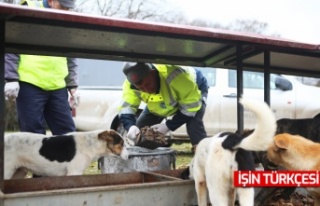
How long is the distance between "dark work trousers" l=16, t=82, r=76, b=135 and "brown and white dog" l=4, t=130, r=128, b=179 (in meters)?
0.25

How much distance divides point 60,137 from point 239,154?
2.13m

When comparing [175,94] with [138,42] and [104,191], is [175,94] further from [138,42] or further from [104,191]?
[104,191]

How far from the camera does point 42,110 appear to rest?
14.6 feet

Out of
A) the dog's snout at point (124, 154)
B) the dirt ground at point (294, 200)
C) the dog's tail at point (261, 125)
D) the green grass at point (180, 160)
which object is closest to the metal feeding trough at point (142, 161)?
the dog's snout at point (124, 154)

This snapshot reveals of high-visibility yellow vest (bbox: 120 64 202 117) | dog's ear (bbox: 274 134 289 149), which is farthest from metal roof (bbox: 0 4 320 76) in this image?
dog's ear (bbox: 274 134 289 149)

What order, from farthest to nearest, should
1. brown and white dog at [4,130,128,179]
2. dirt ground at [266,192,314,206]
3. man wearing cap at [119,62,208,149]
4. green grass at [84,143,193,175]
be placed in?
green grass at [84,143,193,175], man wearing cap at [119,62,208,149], brown and white dog at [4,130,128,179], dirt ground at [266,192,314,206]

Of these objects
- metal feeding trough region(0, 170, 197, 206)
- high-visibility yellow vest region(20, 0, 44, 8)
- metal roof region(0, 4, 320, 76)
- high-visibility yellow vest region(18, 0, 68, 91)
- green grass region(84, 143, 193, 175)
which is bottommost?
green grass region(84, 143, 193, 175)

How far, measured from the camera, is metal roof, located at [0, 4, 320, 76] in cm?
289

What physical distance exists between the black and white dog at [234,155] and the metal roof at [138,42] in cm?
86

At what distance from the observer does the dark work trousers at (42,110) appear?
4.34m

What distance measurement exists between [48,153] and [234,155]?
7.04ft

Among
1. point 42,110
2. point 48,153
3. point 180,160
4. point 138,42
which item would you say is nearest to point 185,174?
point 138,42

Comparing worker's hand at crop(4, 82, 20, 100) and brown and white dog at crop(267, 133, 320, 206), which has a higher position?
worker's hand at crop(4, 82, 20, 100)

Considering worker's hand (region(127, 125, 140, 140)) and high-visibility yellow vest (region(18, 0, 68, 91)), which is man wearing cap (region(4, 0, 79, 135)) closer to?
high-visibility yellow vest (region(18, 0, 68, 91))
